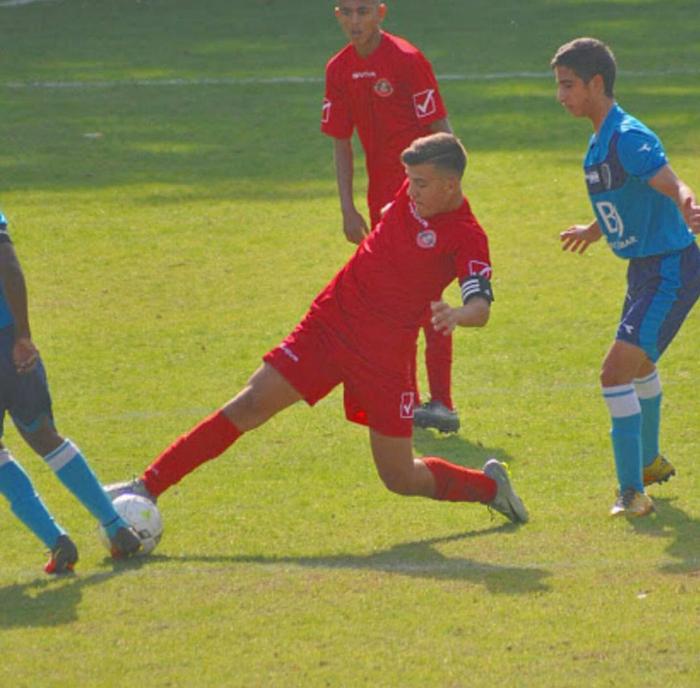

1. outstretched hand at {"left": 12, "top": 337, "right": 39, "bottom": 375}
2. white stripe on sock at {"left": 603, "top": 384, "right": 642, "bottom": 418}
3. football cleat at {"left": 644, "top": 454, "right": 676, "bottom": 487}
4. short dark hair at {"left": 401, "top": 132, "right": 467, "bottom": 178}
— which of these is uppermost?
short dark hair at {"left": 401, "top": 132, "right": 467, "bottom": 178}

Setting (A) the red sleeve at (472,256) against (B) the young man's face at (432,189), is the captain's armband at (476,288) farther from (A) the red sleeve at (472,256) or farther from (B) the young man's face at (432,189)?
(B) the young man's face at (432,189)

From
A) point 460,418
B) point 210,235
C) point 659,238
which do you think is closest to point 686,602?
point 659,238

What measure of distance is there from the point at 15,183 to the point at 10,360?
8917 mm

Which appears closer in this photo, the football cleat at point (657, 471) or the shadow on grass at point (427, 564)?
the shadow on grass at point (427, 564)

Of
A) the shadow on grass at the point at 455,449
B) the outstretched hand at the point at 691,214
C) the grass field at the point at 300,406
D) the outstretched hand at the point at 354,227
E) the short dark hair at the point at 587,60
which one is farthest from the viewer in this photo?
the outstretched hand at the point at 354,227

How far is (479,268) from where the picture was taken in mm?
7273

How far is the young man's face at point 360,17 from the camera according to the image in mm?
9367

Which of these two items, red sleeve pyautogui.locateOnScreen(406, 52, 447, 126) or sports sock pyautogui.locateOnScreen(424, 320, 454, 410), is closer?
sports sock pyautogui.locateOnScreen(424, 320, 454, 410)

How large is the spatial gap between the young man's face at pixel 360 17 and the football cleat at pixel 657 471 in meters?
2.79

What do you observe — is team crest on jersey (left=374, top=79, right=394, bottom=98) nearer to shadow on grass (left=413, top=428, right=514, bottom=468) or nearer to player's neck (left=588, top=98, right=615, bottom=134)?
shadow on grass (left=413, top=428, right=514, bottom=468)

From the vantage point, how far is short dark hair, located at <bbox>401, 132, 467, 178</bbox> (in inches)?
286

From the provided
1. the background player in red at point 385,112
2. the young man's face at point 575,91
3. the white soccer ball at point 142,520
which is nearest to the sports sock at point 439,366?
the background player in red at point 385,112

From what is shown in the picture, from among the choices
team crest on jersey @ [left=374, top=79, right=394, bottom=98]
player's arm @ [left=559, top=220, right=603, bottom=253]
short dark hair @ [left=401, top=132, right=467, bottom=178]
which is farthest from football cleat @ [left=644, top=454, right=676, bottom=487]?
team crest on jersey @ [left=374, top=79, right=394, bottom=98]

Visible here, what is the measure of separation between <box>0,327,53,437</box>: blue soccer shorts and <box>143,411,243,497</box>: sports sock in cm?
64
